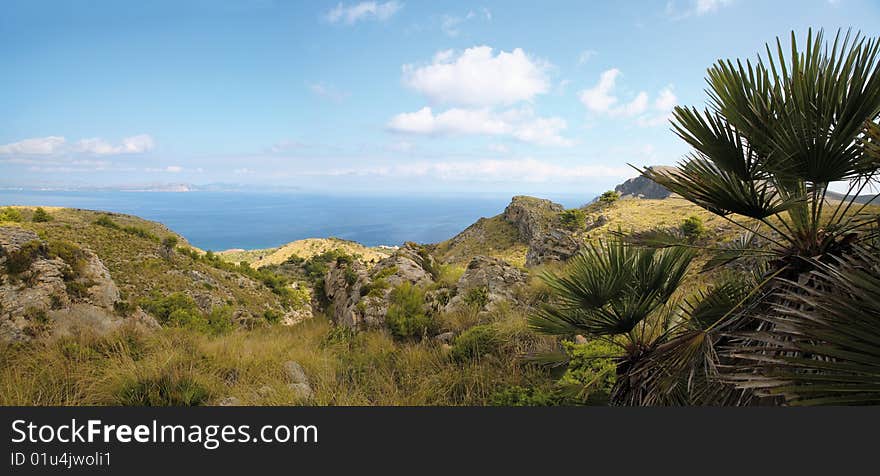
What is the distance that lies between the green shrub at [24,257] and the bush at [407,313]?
604 centimetres

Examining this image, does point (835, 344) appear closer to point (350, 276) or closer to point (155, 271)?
point (350, 276)

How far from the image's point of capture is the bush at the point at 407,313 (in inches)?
248

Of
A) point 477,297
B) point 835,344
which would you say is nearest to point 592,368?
point 835,344

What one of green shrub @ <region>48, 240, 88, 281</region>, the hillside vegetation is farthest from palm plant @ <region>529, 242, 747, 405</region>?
the hillside vegetation

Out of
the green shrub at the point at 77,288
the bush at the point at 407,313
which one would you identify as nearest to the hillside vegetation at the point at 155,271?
the green shrub at the point at 77,288

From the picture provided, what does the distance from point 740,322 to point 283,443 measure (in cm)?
266

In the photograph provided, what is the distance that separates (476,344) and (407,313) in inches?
89.0

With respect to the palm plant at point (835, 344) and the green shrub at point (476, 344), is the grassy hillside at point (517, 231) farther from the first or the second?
the palm plant at point (835, 344)

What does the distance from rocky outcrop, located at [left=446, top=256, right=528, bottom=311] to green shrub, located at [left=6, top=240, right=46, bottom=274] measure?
721 cm

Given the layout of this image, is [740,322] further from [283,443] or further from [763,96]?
[283,443]

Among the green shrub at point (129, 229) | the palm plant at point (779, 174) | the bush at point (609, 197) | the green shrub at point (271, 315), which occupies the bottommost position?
the green shrub at point (271, 315)

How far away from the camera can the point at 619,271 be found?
8.40 feet

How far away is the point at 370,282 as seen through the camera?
8.50 meters

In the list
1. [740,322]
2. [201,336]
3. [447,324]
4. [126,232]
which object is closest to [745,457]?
[740,322]
